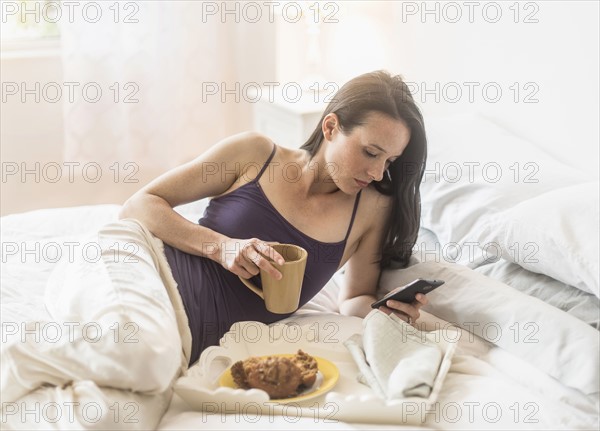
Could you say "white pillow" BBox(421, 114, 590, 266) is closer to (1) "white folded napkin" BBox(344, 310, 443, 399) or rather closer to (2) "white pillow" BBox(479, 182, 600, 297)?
(2) "white pillow" BBox(479, 182, 600, 297)

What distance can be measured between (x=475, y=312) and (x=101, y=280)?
0.73 metres

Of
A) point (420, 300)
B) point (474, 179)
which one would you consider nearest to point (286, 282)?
point (420, 300)

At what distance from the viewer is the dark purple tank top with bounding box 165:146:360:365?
1.66m

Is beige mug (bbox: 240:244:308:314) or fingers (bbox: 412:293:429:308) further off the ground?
beige mug (bbox: 240:244:308:314)

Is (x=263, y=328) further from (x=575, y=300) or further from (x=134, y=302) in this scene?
(x=575, y=300)

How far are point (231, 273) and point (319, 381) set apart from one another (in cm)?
40

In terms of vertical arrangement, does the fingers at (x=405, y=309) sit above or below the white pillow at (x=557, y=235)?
below

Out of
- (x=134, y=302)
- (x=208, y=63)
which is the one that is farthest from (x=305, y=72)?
(x=134, y=302)

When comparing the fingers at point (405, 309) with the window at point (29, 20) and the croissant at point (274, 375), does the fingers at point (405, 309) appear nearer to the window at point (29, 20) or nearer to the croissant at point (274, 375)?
the croissant at point (274, 375)

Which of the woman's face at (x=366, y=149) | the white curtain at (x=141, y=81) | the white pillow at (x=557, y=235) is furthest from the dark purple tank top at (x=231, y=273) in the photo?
the white curtain at (x=141, y=81)

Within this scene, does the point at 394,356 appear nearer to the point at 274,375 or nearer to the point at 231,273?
the point at 274,375

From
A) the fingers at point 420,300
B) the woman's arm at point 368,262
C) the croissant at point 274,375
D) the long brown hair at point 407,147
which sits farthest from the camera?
the woman's arm at point 368,262

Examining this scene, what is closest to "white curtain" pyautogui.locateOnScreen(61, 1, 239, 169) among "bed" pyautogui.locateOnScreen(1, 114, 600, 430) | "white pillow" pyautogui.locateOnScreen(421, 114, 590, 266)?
"bed" pyautogui.locateOnScreen(1, 114, 600, 430)

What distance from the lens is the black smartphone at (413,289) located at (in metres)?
1.55
